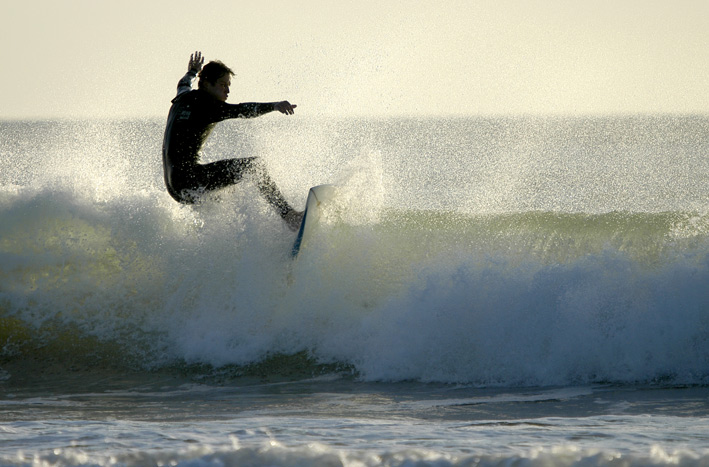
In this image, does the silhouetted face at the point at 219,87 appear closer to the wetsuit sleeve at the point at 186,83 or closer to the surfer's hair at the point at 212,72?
the surfer's hair at the point at 212,72

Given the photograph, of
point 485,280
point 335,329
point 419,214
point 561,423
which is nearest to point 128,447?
point 561,423

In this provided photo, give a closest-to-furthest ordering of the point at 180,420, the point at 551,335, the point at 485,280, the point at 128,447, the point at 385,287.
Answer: the point at 128,447, the point at 180,420, the point at 551,335, the point at 485,280, the point at 385,287

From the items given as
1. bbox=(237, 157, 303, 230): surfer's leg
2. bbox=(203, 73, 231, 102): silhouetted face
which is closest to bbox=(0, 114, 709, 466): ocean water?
bbox=(237, 157, 303, 230): surfer's leg

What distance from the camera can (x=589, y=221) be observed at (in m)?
8.98

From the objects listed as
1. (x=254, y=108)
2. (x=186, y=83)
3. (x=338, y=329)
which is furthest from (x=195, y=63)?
(x=338, y=329)

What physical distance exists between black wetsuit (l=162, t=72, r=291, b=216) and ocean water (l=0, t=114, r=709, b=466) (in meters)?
0.44

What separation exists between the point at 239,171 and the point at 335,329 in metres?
1.61

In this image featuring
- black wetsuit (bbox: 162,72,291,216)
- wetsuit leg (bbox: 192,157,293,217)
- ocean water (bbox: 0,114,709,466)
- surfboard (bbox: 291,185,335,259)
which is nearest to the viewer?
ocean water (bbox: 0,114,709,466)

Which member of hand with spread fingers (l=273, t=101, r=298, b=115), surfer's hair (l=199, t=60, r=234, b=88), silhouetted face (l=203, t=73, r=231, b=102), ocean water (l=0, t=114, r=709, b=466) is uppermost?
surfer's hair (l=199, t=60, r=234, b=88)

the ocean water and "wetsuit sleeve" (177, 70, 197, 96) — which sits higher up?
"wetsuit sleeve" (177, 70, 197, 96)

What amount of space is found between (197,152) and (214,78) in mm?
654

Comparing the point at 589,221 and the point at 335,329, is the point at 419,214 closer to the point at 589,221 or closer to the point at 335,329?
the point at 589,221

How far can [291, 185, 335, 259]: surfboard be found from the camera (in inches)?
288

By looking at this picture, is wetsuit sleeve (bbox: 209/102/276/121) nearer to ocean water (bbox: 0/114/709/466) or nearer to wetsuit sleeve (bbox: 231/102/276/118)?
wetsuit sleeve (bbox: 231/102/276/118)
